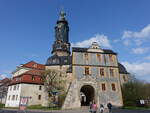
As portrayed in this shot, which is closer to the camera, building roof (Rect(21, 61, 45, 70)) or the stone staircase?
the stone staircase

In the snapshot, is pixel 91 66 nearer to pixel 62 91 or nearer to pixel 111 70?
pixel 111 70

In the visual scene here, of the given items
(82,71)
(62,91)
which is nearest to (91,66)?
(82,71)

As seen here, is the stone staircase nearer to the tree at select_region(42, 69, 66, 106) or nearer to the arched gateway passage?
the arched gateway passage

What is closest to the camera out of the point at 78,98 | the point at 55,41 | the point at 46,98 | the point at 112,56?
the point at 78,98

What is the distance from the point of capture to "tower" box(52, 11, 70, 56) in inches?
2299

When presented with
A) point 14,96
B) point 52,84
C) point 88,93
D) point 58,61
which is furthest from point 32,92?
point 88,93

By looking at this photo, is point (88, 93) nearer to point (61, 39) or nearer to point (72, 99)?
point (72, 99)

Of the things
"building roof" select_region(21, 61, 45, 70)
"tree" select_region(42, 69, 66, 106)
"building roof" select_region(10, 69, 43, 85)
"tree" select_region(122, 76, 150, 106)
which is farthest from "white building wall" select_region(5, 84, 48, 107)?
"tree" select_region(122, 76, 150, 106)

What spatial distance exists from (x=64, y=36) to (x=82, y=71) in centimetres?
3490

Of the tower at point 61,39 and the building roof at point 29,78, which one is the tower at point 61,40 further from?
the building roof at point 29,78

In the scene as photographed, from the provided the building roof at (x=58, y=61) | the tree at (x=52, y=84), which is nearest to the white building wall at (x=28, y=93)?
the tree at (x=52, y=84)

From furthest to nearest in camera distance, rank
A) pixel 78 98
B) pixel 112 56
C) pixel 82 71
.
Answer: pixel 112 56 → pixel 82 71 → pixel 78 98

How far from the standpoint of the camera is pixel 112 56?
32.3 m

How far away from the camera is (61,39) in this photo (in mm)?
60188
